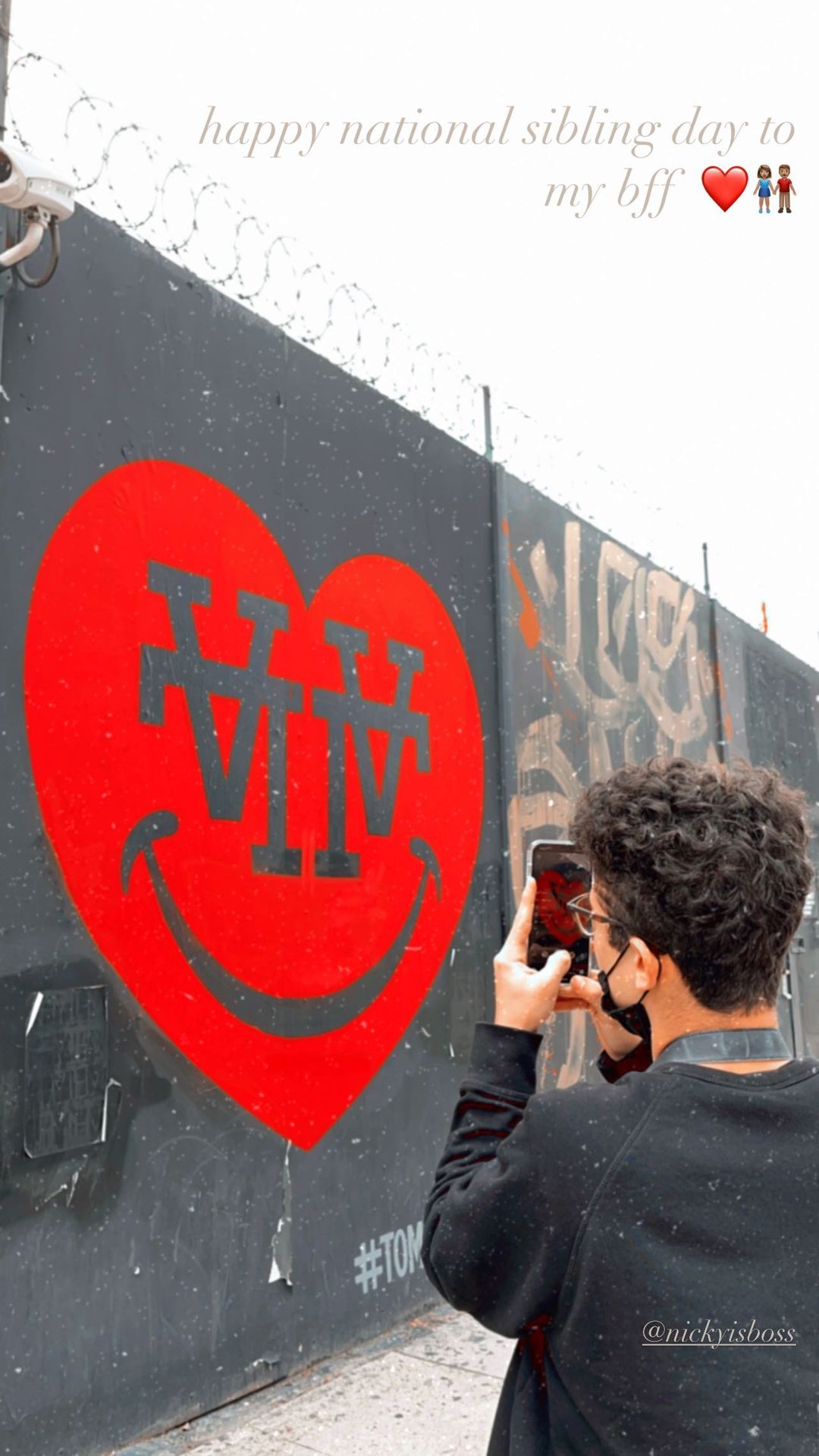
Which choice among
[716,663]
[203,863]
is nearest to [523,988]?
[203,863]

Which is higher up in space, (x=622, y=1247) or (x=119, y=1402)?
(x=622, y=1247)

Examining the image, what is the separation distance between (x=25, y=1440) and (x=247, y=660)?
2212 mm

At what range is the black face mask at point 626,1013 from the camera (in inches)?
57.2

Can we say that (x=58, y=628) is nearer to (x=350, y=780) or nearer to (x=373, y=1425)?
(x=350, y=780)

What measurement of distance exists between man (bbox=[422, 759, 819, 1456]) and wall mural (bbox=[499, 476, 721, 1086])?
371cm

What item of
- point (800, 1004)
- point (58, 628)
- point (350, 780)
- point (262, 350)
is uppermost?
point (262, 350)

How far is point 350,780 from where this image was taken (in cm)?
415

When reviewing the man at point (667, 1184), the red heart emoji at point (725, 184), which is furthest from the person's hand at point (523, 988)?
the red heart emoji at point (725, 184)

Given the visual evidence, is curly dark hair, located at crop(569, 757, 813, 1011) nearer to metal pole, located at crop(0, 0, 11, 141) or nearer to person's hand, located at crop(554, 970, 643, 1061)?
person's hand, located at crop(554, 970, 643, 1061)

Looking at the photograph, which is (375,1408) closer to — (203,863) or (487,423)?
(203,863)

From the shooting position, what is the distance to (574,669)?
236 inches

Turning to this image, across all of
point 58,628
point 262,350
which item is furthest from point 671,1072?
point 262,350

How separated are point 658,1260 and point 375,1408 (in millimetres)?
2726

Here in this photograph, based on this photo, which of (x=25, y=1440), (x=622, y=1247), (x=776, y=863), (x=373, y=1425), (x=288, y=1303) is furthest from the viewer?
(x=288, y=1303)
